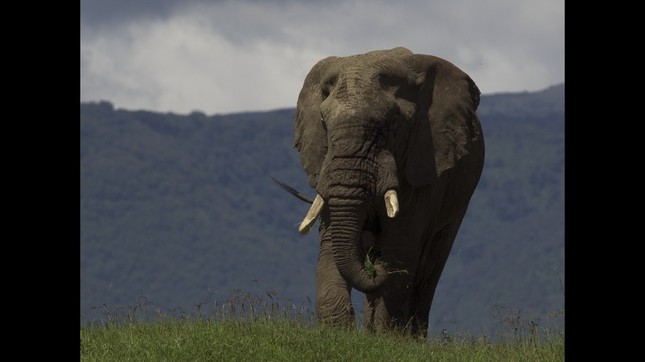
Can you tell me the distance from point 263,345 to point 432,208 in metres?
4.46

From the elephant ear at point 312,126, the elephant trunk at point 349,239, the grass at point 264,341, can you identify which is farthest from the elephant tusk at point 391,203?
the grass at point 264,341

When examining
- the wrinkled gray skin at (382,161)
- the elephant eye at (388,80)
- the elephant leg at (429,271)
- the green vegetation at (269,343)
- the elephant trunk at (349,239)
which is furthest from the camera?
the elephant leg at (429,271)

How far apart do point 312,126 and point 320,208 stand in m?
1.38

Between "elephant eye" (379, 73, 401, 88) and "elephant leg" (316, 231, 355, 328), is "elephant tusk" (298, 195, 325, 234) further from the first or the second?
"elephant eye" (379, 73, 401, 88)

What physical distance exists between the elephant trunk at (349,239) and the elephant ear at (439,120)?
1.55 m

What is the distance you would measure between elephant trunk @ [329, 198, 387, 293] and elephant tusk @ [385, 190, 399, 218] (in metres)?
0.31

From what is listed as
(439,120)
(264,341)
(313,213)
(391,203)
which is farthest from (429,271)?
(264,341)

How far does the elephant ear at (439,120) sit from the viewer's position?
1538 centimetres

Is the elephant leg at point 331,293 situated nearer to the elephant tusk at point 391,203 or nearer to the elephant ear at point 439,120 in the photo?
the elephant tusk at point 391,203

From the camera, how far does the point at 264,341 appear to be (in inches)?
469

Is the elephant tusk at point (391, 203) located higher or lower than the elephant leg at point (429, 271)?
higher

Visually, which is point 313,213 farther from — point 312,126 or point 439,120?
point 439,120

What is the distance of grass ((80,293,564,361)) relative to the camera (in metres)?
11.6
